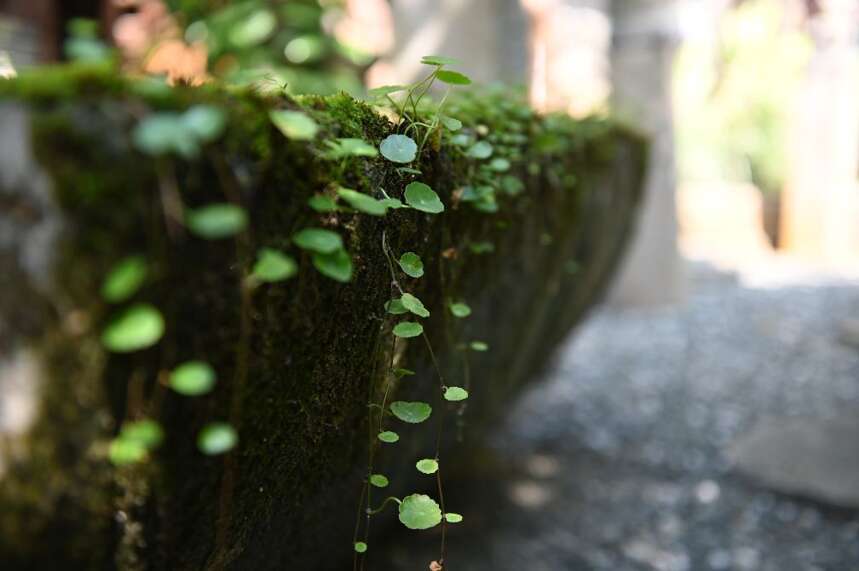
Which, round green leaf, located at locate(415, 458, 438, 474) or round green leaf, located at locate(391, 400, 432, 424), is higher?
round green leaf, located at locate(391, 400, 432, 424)

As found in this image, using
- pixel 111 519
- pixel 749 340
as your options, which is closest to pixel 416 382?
pixel 111 519

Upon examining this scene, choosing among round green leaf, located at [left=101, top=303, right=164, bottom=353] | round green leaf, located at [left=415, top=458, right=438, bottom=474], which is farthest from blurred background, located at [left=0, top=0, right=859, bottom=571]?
round green leaf, located at [left=415, top=458, right=438, bottom=474]

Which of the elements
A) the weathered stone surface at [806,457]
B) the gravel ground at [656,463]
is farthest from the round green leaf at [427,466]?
the weathered stone surface at [806,457]

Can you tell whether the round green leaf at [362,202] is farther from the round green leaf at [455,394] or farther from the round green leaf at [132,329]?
the round green leaf at [455,394]

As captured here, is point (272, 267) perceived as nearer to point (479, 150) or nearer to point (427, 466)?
point (427, 466)

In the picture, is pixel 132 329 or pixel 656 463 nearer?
pixel 132 329

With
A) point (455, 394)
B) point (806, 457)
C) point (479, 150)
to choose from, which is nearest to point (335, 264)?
point (455, 394)

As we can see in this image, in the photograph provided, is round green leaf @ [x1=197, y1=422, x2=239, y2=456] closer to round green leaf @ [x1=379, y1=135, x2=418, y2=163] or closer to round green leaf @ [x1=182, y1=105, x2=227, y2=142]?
round green leaf @ [x1=182, y1=105, x2=227, y2=142]
